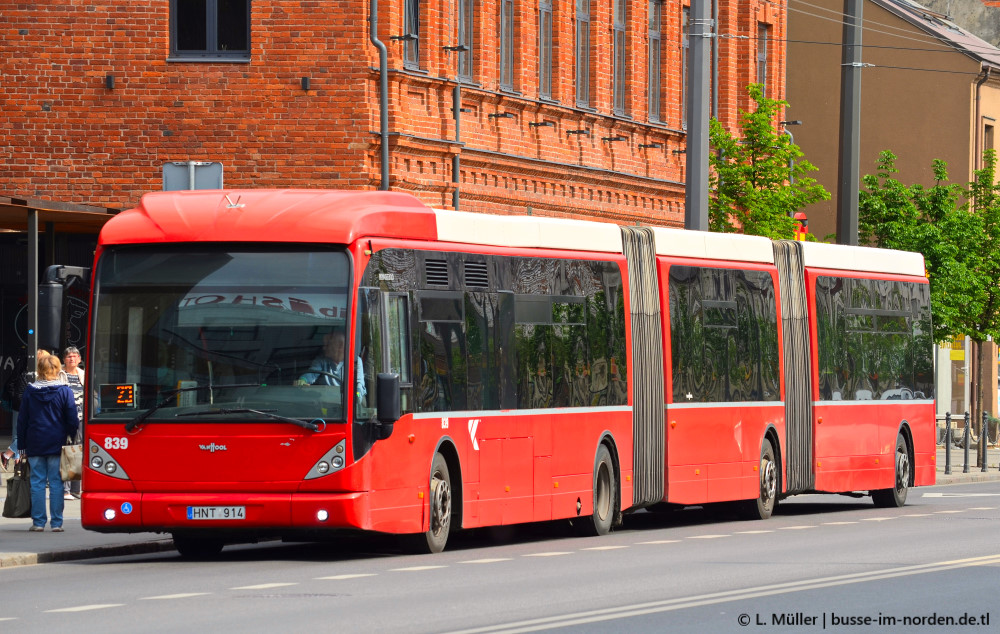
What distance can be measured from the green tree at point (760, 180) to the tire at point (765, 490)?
10.5 meters

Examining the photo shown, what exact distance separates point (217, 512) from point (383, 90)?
521 inches

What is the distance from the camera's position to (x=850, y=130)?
31.8 meters

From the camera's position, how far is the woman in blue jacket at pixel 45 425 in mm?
19109

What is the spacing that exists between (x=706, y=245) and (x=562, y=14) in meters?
15.0

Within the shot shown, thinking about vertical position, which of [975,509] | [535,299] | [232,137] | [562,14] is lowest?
[975,509]

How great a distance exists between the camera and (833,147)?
58594 millimetres

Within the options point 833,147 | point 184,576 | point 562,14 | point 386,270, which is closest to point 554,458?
point 386,270

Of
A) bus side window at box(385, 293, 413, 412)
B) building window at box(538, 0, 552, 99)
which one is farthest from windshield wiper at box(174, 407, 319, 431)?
building window at box(538, 0, 552, 99)

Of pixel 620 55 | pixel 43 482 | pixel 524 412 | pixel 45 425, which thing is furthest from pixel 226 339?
pixel 620 55

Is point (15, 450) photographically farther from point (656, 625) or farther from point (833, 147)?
point (833, 147)

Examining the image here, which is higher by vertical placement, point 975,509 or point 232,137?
point 232,137

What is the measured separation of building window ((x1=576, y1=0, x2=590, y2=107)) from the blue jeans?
2000cm

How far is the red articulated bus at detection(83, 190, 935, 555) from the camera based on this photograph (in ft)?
53.7

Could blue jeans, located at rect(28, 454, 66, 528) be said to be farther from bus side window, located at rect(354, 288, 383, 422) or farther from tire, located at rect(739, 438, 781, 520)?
tire, located at rect(739, 438, 781, 520)
